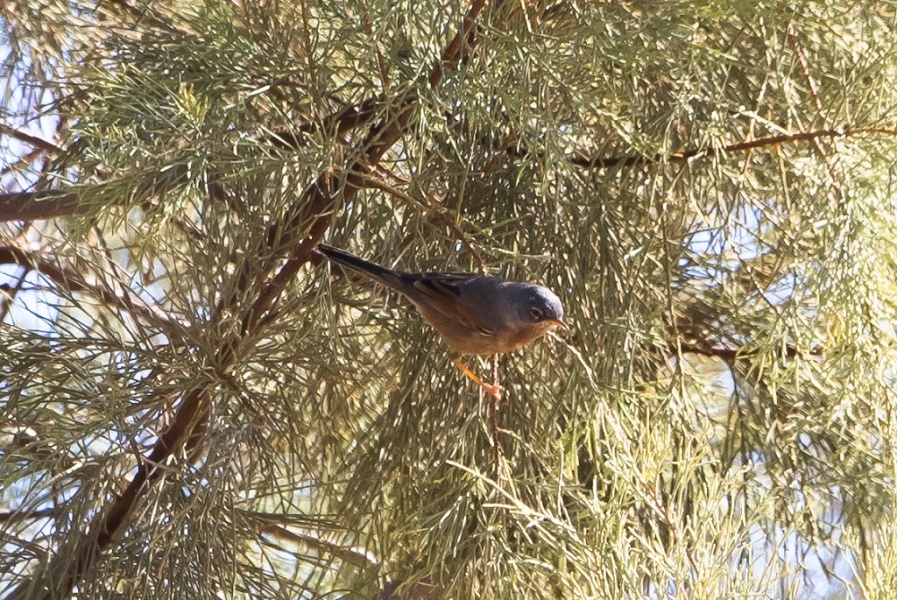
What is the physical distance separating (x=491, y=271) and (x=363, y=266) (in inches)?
11.5

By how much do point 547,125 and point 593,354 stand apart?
0.50 metres

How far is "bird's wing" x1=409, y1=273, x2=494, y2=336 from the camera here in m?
2.06

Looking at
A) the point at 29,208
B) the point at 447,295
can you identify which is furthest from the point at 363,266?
the point at 29,208

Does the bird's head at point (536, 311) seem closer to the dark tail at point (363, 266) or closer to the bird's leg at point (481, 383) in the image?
the bird's leg at point (481, 383)

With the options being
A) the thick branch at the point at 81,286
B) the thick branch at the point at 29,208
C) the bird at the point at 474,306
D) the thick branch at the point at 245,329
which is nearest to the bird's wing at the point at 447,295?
the bird at the point at 474,306

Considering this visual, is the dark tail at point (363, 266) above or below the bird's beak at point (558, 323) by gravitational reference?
above

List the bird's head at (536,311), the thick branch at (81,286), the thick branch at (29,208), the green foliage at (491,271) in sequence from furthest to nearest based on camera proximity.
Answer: the thick branch at (29,208) < the thick branch at (81,286) < the bird's head at (536,311) < the green foliage at (491,271)

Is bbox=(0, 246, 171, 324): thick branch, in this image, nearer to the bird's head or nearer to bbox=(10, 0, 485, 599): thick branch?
bbox=(10, 0, 485, 599): thick branch

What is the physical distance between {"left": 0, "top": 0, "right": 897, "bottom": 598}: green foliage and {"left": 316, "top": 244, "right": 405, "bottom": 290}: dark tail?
53mm

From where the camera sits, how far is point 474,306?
6.69 feet

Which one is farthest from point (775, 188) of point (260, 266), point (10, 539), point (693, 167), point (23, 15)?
point (23, 15)

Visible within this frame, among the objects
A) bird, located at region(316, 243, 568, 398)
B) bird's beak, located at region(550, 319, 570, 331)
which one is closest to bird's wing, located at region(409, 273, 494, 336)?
bird, located at region(316, 243, 568, 398)

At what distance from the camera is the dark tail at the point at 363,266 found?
215 cm

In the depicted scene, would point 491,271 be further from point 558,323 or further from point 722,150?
point 722,150
